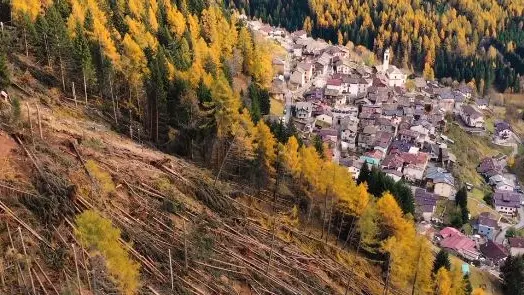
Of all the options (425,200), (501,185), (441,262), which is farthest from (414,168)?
(441,262)

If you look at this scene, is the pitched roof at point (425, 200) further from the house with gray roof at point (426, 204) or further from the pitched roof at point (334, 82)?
the pitched roof at point (334, 82)

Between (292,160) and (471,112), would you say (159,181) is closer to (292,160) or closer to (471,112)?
(292,160)

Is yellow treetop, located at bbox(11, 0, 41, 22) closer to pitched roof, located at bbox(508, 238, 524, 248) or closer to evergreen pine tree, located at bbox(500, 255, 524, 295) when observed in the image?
evergreen pine tree, located at bbox(500, 255, 524, 295)

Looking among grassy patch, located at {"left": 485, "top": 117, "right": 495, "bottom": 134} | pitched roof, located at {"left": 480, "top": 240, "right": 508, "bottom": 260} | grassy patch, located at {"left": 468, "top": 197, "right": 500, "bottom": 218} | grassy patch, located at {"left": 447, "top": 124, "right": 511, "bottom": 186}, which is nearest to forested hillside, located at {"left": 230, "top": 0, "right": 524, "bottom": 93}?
grassy patch, located at {"left": 485, "top": 117, "right": 495, "bottom": 134}

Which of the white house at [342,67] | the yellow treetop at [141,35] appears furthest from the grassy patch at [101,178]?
the white house at [342,67]

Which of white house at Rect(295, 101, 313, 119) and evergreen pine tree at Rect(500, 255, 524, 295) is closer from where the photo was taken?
evergreen pine tree at Rect(500, 255, 524, 295)

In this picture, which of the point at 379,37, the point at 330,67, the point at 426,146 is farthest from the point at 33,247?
the point at 379,37
